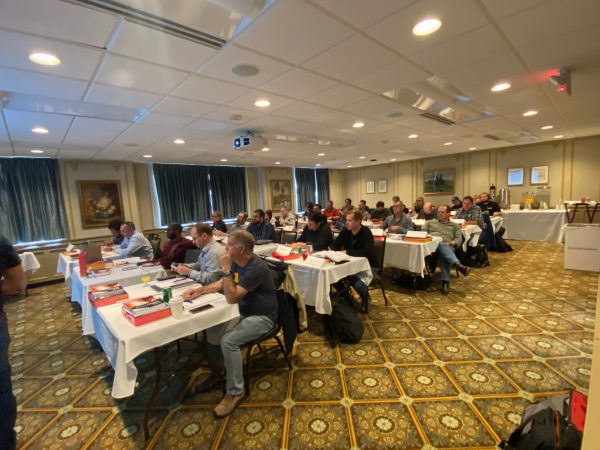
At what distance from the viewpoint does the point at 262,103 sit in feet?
11.1

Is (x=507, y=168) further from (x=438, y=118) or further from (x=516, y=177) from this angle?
(x=438, y=118)

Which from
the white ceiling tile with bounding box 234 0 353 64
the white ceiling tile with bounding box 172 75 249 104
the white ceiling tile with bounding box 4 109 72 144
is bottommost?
the white ceiling tile with bounding box 234 0 353 64

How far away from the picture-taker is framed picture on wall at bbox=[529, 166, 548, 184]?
8.20m

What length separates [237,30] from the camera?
6.23ft

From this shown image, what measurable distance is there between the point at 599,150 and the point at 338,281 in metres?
8.87

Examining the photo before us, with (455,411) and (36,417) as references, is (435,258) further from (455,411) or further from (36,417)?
(36,417)

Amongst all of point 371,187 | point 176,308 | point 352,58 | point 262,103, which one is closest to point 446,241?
point 352,58

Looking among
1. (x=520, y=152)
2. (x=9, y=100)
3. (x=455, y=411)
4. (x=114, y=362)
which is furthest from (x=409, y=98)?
(x=520, y=152)

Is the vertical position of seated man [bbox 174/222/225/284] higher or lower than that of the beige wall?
lower

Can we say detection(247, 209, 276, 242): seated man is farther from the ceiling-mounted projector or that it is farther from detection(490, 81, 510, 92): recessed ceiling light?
detection(490, 81, 510, 92): recessed ceiling light

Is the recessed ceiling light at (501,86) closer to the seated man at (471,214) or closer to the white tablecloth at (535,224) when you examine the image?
the seated man at (471,214)

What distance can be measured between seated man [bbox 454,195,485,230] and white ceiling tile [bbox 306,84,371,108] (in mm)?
3784

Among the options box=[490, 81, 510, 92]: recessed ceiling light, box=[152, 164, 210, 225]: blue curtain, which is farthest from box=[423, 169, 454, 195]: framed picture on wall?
box=[152, 164, 210, 225]: blue curtain

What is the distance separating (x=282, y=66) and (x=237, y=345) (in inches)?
90.8
